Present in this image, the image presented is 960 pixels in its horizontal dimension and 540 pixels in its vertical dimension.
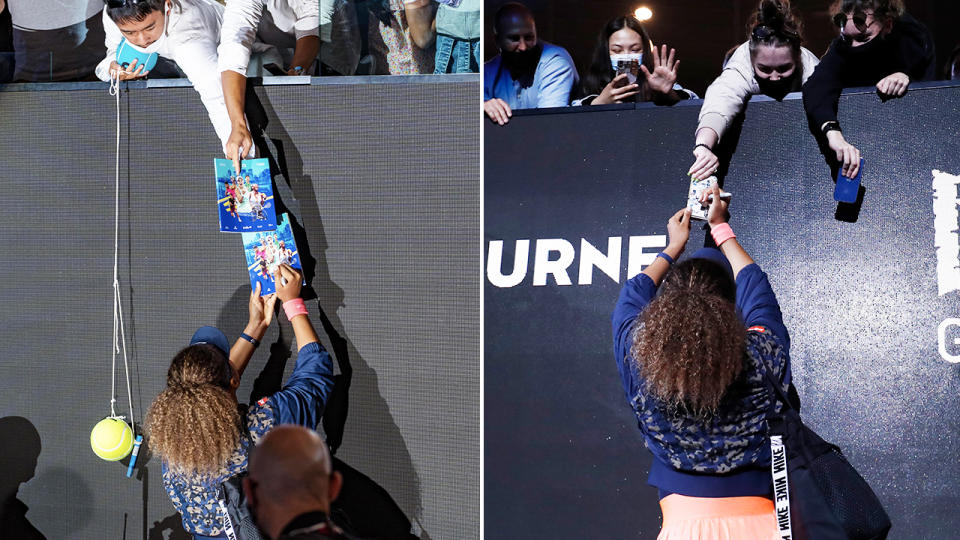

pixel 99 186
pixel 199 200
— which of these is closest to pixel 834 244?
pixel 199 200

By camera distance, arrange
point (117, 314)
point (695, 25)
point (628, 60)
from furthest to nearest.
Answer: point (695, 25) < point (117, 314) < point (628, 60)

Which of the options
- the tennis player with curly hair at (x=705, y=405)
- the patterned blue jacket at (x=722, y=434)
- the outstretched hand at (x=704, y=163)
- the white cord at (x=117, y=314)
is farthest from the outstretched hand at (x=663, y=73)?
the white cord at (x=117, y=314)

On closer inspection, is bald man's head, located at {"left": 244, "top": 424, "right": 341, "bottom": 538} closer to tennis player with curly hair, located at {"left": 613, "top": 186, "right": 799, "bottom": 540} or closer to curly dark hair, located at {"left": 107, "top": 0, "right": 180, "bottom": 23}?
tennis player with curly hair, located at {"left": 613, "top": 186, "right": 799, "bottom": 540}

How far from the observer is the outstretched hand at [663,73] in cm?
272

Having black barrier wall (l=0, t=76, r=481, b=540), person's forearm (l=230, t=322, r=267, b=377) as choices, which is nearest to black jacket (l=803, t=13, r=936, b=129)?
black barrier wall (l=0, t=76, r=481, b=540)

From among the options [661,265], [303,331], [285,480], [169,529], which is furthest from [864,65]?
[169,529]

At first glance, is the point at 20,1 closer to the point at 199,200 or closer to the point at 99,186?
the point at 99,186

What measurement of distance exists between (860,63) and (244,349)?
2.18m

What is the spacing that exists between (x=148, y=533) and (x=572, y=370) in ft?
5.53

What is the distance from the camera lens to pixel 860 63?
8.55ft

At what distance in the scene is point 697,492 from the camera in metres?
2.26

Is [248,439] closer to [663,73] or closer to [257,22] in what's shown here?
[257,22]

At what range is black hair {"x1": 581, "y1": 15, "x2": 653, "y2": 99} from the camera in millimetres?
2947

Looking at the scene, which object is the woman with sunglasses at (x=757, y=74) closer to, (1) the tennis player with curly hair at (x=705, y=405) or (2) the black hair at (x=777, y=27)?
(2) the black hair at (x=777, y=27)
